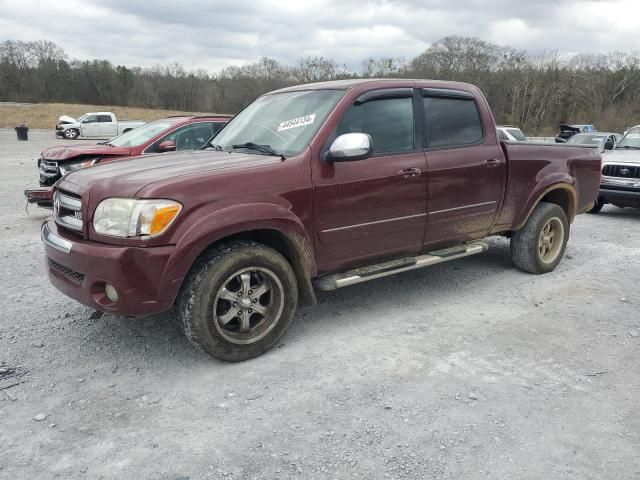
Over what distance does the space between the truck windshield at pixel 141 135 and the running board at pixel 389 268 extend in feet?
19.0

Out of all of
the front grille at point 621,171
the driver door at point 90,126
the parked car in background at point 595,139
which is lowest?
the front grille at point 621,171

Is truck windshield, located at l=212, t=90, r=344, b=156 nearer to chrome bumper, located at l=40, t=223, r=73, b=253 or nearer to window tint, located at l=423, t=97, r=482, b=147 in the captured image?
window tint, located at l=423, t=97, r=482, b=147

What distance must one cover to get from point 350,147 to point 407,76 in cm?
5060

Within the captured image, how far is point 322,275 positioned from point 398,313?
0.89 meters

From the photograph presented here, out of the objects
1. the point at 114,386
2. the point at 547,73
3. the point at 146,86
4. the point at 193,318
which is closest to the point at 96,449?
the point at 114,386

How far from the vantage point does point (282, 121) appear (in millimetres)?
4312

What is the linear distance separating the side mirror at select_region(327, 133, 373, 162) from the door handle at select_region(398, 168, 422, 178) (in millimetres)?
545

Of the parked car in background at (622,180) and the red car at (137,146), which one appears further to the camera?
the parked car in background at (622,180)

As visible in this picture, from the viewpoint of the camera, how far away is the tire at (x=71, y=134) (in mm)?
33000

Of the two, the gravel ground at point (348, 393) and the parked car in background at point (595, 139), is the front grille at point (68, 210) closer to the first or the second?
the gravel ground at point (348, 393)

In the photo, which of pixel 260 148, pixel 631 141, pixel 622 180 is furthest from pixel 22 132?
pixel 260 148

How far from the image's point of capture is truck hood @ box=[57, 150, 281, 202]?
10.9ft

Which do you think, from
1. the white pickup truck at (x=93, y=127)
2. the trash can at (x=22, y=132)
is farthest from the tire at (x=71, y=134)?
the trash can at (x=22, y=132)

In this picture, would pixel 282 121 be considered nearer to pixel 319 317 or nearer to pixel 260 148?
pixel 260 148
